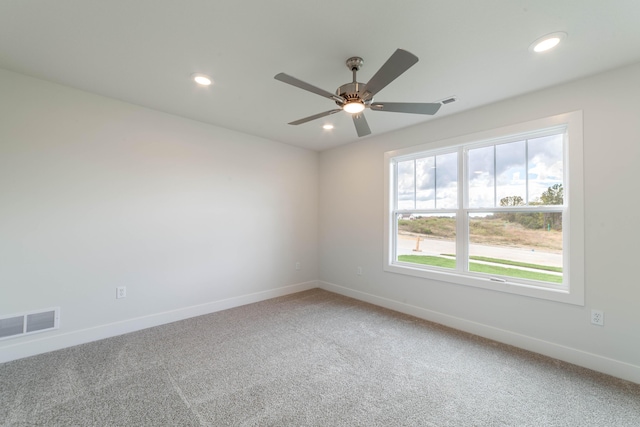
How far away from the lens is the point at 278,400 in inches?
74.9

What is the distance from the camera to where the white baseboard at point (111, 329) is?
2412 mm

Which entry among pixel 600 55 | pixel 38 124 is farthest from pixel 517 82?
pixel 38 124

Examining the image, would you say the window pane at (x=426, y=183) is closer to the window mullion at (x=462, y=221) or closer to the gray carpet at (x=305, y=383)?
the window mullion at (x=462, y=221)

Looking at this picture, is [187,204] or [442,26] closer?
[442,26]

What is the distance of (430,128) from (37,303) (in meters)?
4.71

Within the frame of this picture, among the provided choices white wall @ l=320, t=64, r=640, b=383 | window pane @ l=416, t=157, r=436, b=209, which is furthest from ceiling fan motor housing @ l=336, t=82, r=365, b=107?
window pane @ l=416, t=157, r=436, b=209

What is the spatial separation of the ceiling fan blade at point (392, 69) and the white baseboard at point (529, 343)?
2814 mm

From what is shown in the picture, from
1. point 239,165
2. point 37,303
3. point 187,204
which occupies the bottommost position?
point 37,303

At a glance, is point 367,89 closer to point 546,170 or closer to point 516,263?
point 546,170

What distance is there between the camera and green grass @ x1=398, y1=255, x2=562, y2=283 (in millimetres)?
2707

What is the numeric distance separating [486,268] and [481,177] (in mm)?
1090

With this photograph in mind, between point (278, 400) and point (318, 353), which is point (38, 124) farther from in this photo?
point (318, 353)

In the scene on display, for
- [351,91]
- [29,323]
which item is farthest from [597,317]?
[29,323]

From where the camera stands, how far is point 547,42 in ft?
6.24
